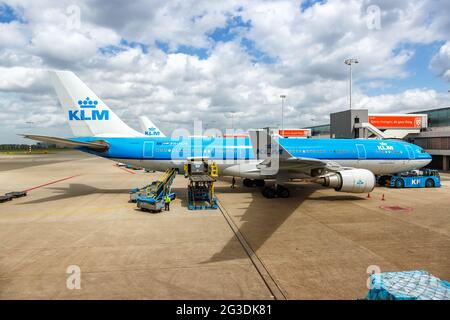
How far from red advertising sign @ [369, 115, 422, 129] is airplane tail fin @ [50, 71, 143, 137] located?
40120 millimetres

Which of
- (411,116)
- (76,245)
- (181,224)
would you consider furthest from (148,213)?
(411,116)

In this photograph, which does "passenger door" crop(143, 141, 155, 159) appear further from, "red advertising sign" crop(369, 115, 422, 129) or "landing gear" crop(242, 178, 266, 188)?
"red advertising sign" crop(369, 115, 422, 129)

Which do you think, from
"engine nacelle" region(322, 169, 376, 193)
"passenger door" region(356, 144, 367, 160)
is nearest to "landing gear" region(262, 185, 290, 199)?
"engine nacelle" region(322, 169, 376, 193)

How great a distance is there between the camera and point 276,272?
831 cm

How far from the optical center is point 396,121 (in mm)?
45531

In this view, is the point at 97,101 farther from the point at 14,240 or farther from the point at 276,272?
the point at 276,272

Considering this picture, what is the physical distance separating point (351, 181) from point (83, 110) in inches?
735

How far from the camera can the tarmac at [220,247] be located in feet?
24.5

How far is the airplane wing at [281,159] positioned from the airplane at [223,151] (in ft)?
0.20

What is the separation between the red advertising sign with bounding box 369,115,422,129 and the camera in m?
45.2

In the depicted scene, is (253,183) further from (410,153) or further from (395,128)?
(395,128)

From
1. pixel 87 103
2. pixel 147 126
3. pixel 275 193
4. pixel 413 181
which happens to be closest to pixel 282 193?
pixel 275 193

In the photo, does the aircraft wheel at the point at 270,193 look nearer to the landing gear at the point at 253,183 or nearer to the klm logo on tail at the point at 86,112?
the landing gear at the point at 253,183
